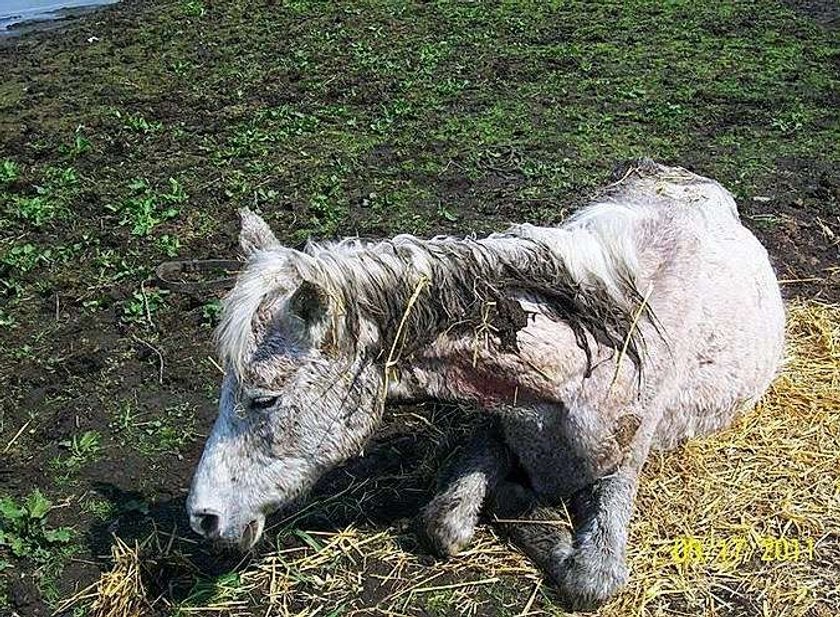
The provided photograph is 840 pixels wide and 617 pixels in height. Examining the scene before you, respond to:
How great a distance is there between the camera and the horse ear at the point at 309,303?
10.6ft

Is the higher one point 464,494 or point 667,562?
point 464,494

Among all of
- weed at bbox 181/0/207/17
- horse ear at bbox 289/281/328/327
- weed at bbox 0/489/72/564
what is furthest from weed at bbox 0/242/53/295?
weed at bbox 181/0/207/17

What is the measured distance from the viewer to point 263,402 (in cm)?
341

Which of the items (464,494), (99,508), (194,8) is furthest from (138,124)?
(464,494)

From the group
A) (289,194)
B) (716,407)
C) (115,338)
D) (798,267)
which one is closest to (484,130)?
(289,194)

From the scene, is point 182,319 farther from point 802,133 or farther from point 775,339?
point 802,133

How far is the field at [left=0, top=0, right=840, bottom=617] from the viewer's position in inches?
157

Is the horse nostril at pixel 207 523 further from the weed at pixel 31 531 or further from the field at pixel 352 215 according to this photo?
the weed at pixel 31 531

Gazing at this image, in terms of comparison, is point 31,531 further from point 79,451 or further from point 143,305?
point 143,305

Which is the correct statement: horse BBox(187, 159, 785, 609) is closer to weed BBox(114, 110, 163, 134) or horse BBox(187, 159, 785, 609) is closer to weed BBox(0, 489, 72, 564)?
weed BBox(0, 489, 72, 564)

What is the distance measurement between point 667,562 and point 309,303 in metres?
1.84

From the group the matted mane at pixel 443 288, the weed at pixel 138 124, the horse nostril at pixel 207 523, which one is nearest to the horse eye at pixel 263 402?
the matted mane at pixel 443 288

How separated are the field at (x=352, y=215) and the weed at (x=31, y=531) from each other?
13 millimetres

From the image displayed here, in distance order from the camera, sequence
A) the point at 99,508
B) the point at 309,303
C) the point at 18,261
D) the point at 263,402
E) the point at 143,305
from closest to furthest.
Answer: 1. the point at 309,303
2. the point at 263,402
3. the point at 99,508
4. the point at 143,305
5. the point at 18,261
